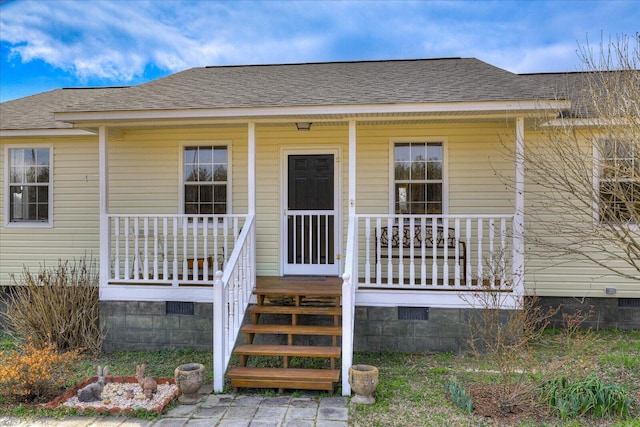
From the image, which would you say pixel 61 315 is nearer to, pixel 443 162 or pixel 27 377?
pixel 27 377

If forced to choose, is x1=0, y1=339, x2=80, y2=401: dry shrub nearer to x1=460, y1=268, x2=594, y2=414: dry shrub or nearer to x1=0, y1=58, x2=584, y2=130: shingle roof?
x1=0, y1=58, x2=584, y2=130: shingle roof

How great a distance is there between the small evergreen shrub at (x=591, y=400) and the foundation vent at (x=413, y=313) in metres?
1.83

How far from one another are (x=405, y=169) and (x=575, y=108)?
2.55m

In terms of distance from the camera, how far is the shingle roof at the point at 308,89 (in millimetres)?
5520

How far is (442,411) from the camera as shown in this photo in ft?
12.6

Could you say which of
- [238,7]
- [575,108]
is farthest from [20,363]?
[238,7]

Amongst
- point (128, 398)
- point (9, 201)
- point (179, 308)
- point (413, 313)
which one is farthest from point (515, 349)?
point (9, 201)

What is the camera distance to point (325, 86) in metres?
6.44

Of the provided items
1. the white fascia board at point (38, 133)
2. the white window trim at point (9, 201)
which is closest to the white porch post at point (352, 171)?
the white fascia board at point (38, 133)

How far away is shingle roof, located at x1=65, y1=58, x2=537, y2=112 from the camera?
550cm

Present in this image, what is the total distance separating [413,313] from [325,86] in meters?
3.62

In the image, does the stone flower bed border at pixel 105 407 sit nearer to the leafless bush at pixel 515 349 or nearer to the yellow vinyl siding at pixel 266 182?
the yellow vinyl siding at pixel 266 182

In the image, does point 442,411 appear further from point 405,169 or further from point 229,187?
point 229,187

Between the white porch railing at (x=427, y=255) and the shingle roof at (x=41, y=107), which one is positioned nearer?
the white porch railing at (x=427, y=255)
